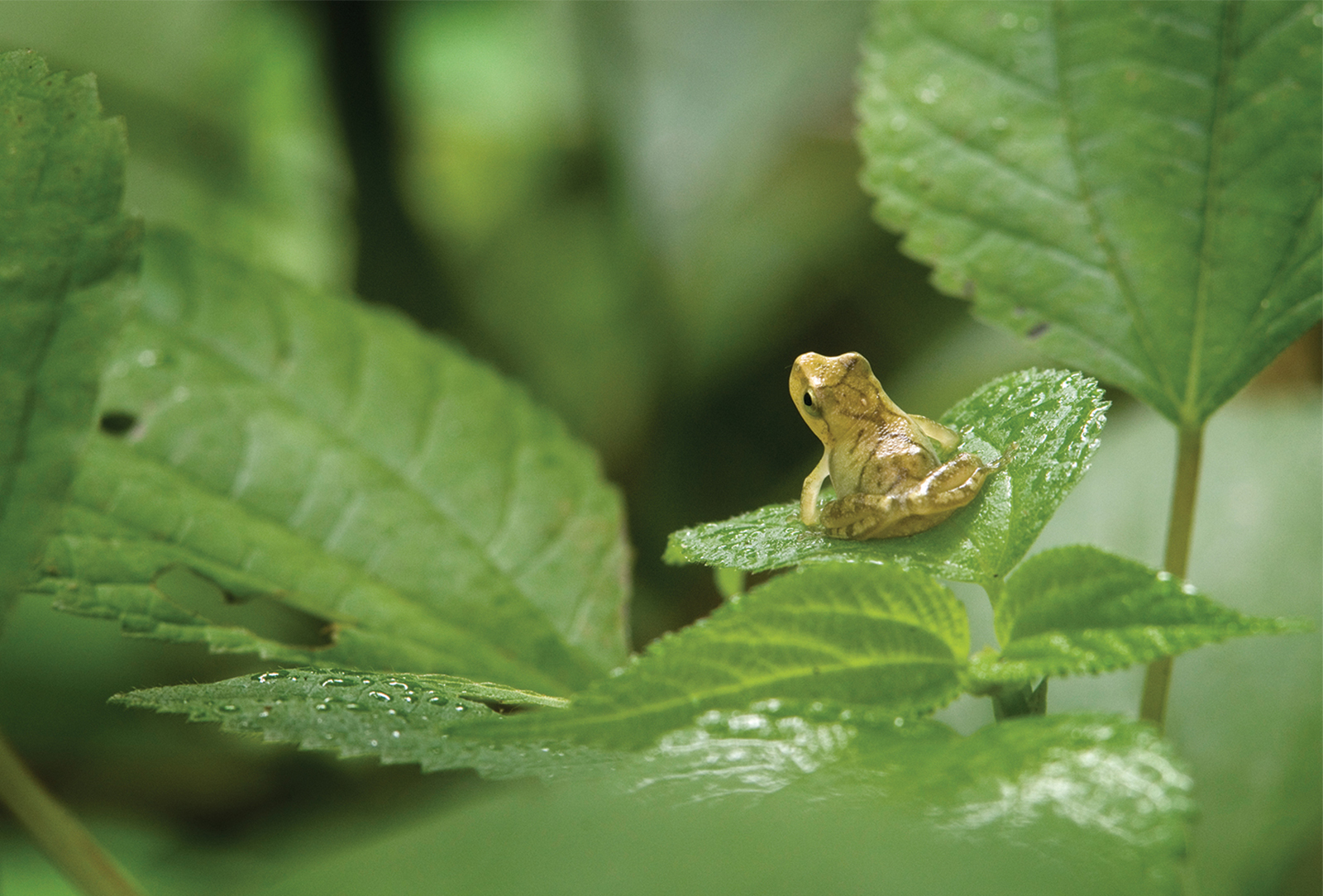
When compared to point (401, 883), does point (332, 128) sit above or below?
above

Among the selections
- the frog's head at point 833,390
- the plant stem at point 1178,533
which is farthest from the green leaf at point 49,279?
the plant stem at point 1178,533

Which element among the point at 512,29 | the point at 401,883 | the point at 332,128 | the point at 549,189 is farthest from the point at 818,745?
the point at 512,29

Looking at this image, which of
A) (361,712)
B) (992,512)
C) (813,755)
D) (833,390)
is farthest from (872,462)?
(361,712)

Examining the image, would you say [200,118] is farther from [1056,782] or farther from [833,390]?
[1056,782]

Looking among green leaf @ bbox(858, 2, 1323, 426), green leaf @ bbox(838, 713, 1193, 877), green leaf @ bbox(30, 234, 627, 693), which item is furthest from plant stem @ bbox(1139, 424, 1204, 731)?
green leaf @ bbox(30, 234, 627, 693)

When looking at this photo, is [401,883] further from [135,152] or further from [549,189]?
[135,152]

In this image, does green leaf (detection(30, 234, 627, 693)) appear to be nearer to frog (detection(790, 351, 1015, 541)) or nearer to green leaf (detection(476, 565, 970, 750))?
frog (detection(790, 351, 1015, 541))

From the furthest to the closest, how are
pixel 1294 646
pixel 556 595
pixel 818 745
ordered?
pixel 1294 646 → pixel 556 595 → pixel 818 745
